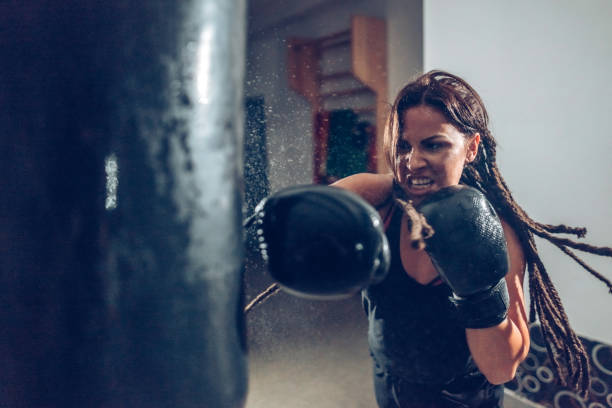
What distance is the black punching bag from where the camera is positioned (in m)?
0.23

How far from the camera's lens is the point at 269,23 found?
2.27 feet

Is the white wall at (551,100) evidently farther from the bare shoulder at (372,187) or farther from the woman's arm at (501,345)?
the bare shoulder at (372,187)

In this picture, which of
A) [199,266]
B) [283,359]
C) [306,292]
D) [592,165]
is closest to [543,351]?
[592,165]

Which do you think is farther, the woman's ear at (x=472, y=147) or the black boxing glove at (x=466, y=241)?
the woman's ear at (x=472, y=147)

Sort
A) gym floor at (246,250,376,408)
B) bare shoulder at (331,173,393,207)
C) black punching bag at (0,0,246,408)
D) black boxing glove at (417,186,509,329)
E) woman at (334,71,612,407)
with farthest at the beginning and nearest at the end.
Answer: gym floor at (246,250,376,408) < bare shoulder at (331,173,393,207) < woman at (334,71,612,407) < black boxing glove at (417,186,509,329) < black punching bag at (0,0,246,408)

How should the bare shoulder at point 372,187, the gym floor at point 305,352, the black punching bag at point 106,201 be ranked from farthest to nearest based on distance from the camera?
the gym floor at point 305,352 → the bare shoulder at point 372,187 → the black punching bag at point 106,201

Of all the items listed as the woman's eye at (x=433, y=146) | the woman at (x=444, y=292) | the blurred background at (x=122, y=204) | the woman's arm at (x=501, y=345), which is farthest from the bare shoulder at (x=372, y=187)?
the blurred background at (x=122, y=204)

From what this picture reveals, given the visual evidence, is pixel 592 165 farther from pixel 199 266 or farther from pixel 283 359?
pixel 199 266

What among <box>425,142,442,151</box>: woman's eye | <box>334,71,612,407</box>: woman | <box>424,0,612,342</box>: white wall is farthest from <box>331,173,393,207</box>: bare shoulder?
<box>424,0,612,342</box>: white wall

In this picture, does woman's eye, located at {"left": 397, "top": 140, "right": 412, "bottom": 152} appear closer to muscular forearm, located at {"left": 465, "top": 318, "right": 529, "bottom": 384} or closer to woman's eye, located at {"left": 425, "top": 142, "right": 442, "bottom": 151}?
woman's eye, located at {"left": 425, "top": 142, "right": 442, "bottom": 151}

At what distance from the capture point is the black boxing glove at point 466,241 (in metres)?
0.46

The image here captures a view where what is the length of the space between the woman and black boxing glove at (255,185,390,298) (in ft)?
0.84

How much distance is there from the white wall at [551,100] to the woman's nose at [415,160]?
574 millimetres

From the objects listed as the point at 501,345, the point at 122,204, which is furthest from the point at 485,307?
the point at 122,204
